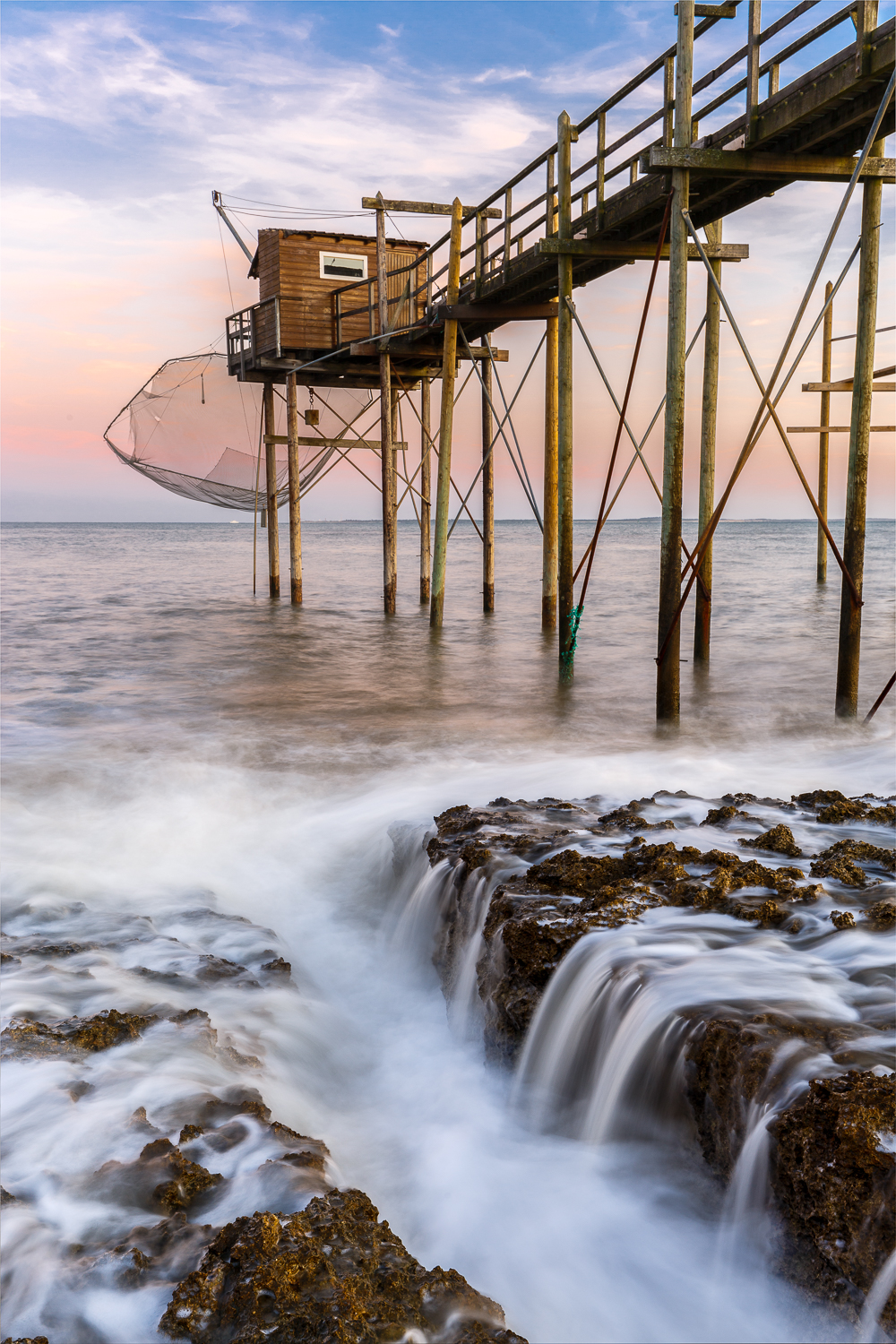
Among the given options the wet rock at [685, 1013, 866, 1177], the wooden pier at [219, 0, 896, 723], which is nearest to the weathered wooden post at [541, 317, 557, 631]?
the wooden pier at [219, 0, 896, 723]

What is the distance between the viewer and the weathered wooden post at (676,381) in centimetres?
810

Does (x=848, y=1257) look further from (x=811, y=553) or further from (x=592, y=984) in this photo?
(x=811, y=553)

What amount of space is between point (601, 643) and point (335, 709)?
23.6 ft

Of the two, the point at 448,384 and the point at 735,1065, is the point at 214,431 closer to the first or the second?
the point at 448,384

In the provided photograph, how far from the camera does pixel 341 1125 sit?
13.5ft

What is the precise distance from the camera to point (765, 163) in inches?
312

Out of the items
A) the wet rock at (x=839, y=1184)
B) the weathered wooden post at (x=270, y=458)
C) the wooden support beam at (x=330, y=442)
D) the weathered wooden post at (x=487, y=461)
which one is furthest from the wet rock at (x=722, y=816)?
the weathered wooden post at (x=270, y=458)

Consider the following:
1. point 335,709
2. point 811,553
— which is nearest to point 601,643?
point 335,709

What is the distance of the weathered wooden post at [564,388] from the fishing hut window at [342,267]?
9.22 meters

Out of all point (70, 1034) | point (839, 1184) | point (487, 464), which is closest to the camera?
point (839, 1184)

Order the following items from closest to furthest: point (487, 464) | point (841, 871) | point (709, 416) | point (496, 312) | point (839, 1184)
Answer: point (839, 1184) < point (841, 871) < point (709, 416) < point (496, 312) < point (487, 464)

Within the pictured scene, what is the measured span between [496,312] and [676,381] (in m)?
6.06

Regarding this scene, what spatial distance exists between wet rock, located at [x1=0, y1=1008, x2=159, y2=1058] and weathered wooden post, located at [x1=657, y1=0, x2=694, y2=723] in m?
5.70

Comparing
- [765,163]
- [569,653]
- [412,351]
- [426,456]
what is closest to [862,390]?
[765,163]
